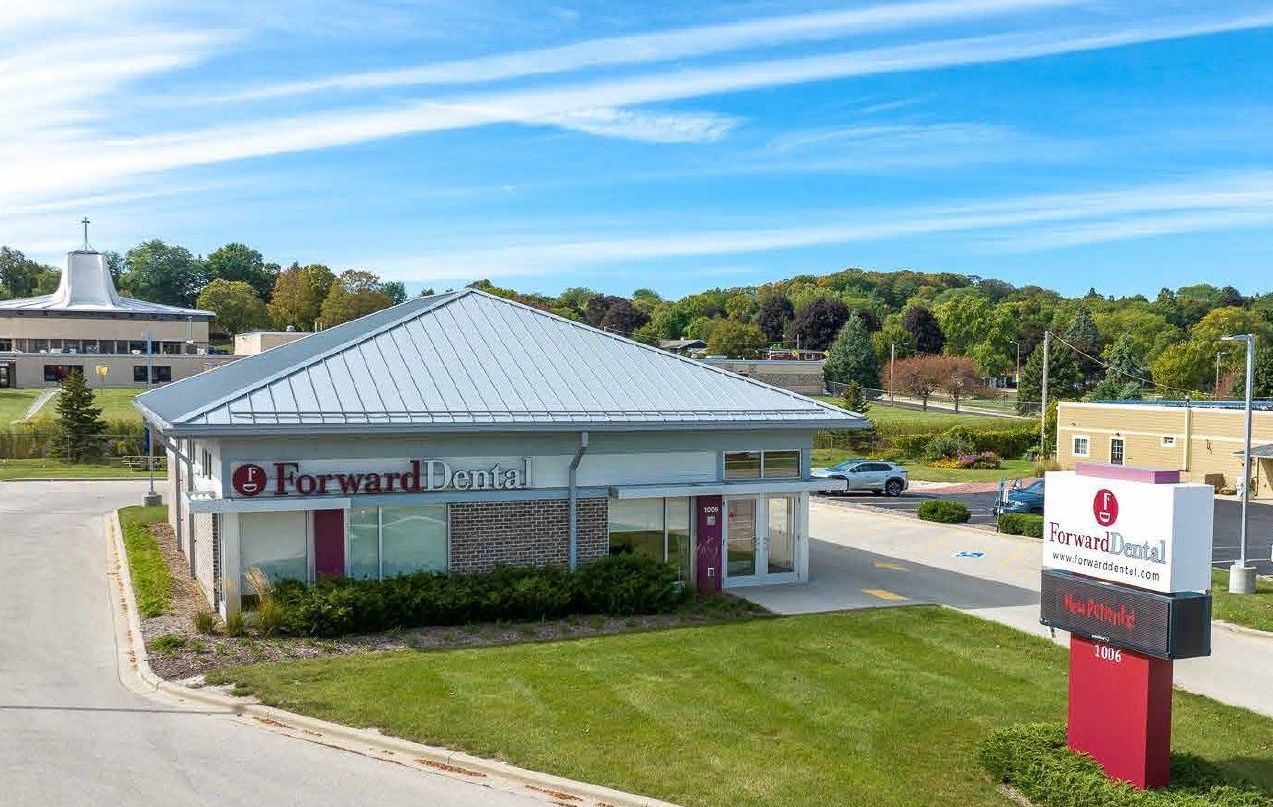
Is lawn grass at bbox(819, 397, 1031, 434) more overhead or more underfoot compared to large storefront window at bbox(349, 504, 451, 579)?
more underfoot

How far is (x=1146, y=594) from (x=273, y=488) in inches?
564

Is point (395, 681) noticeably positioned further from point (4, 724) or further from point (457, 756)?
point (4, 724)

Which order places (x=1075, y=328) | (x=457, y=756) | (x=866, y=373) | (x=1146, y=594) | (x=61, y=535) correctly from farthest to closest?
1. (x=1075, y=328)
2. (x=866, y=373)
3. (x=61, y=535)
4. (x=457, y=756)
5. (x=1146, y=594)

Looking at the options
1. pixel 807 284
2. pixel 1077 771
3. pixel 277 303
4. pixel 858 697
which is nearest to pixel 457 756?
pixel 858 697

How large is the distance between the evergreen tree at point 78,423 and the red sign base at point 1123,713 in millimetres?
50789

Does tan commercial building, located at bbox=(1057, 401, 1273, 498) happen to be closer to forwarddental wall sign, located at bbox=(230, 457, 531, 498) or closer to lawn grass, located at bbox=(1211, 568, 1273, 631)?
lawn grass, located at bbox=(1211, 568, 1273, 631)

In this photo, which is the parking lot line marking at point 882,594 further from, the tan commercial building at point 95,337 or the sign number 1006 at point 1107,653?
the tan commercial building at point 95,337

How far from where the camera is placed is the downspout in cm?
2166

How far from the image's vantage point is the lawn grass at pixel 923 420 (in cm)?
7231

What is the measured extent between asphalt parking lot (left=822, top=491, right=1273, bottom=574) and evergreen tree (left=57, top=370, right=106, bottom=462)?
3563 centimetres

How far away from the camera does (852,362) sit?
11206 cm

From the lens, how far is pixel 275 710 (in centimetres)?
1473

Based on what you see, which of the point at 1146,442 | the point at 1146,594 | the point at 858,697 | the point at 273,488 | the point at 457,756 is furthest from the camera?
the point at 1146,442

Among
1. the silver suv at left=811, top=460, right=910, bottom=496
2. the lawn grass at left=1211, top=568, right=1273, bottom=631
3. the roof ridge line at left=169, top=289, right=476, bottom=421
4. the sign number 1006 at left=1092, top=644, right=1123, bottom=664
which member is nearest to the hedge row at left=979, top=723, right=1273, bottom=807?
the sign number 1006 at left=1092, top=644, right=1123, bottom=664
